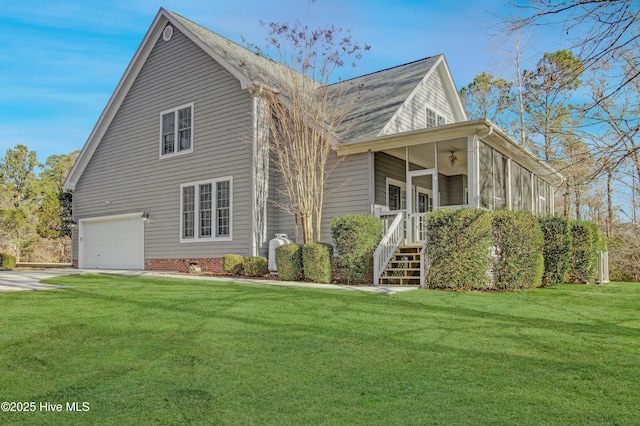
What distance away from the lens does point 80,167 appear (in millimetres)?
18125

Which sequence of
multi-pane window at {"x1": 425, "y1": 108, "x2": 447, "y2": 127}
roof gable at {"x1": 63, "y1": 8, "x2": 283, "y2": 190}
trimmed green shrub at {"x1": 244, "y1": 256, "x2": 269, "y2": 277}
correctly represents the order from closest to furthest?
trimmed green shrub at {"x1": 244, "y1": 256, "x2": 269, "y2": 277}, roof gable at {"x1": 63, "y1": 8, "x2": 283, "y2": 190}, multi-pane window at {"x1": 425, "y1": 108, "x2": 447, "y2": 127}

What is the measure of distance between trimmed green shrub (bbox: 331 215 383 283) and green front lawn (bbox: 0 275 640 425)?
10.0ft

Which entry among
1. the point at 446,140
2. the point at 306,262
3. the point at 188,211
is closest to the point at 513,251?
the point at 446,140

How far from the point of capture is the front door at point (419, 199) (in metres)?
12.2

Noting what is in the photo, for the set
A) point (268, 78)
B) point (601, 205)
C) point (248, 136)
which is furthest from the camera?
point (601, 205)

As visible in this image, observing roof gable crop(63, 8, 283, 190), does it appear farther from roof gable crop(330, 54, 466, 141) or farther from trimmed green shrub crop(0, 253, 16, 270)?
trimmed green shrub crop(0, 253, 16, 270)

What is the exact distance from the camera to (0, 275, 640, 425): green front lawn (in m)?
3.21

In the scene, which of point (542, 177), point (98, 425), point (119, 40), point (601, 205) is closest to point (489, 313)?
point (98, 425)

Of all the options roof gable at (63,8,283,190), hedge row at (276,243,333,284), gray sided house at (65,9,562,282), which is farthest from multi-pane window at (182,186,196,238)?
hedge row at (276,243,333,284)

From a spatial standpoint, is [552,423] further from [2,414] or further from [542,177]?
[542,177]

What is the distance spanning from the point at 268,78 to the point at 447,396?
12516mm

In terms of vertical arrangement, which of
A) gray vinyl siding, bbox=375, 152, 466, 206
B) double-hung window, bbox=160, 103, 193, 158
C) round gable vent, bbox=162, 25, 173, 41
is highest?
round gable vent, bbox=162, 25, 173, 41

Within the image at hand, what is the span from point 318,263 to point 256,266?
2.12 meters

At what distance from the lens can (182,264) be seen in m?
14.9
